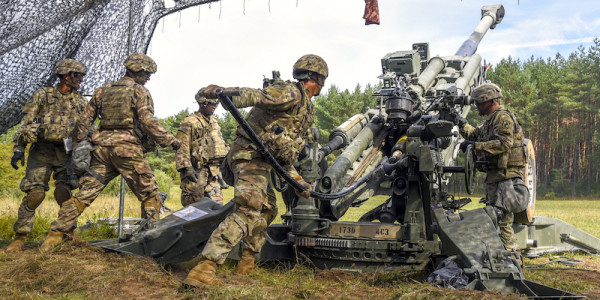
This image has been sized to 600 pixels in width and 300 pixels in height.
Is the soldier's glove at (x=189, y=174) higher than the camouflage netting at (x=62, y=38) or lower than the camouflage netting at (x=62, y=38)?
lower

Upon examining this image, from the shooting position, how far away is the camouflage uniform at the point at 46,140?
6.23 m

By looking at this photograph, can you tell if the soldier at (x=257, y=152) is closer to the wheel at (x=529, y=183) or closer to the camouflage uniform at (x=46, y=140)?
the camouflage uniform at (x=46, y=140)

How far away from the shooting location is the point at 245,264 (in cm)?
505

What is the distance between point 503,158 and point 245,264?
292 centimetres

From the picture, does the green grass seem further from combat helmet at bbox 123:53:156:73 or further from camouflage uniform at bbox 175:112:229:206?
combat helmet at bbox 123:53:156:73

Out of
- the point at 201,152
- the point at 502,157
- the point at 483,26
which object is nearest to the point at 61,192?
the point at 201,152

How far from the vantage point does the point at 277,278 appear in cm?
488

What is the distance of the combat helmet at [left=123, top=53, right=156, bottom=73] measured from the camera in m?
6.14

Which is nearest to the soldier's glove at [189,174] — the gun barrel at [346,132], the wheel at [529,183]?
the gun barrel at [346,132]

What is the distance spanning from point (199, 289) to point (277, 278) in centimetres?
103

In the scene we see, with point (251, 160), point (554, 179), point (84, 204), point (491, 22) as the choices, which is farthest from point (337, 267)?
point (554, 179)

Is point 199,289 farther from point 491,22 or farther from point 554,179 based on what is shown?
point 554,179

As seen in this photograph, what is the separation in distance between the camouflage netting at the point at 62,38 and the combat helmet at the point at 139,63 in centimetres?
118

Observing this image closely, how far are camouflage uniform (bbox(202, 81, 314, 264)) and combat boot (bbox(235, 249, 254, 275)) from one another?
59mm
